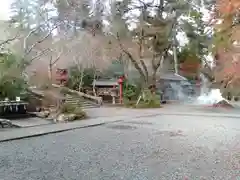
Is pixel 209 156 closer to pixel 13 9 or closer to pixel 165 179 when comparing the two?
pixel 165 179

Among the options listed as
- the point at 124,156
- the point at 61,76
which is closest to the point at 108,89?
the point at 61,76

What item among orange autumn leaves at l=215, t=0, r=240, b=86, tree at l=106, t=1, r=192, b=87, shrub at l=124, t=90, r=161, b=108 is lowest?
shrub at l=124, t=90, r=161, b=108

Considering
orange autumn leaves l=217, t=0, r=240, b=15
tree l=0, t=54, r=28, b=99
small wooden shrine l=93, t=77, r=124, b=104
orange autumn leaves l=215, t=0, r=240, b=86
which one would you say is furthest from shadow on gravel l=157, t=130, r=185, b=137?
small wooden shrine l=93, t=77, r=124, b=104

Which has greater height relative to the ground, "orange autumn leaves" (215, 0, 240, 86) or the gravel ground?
"orange autumn leaves" (215, 0, 240, 86)

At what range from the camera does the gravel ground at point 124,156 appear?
4.80 metres

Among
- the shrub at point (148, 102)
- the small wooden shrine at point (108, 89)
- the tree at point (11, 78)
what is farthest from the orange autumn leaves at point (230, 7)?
the small wooden shrine at point (108, 89)

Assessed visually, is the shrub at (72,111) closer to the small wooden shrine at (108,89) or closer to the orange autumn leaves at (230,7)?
the small wooden shrine at (108,89)

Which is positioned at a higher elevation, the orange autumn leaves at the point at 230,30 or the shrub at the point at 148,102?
the orange autumn leaves at the point at 230,30

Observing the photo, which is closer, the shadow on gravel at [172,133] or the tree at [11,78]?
the shadow on gravel at [172,133]

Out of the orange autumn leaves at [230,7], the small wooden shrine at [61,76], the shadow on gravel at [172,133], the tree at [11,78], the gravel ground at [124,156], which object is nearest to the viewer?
the orange autumn leaves at [230,7]

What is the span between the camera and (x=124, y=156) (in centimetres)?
613

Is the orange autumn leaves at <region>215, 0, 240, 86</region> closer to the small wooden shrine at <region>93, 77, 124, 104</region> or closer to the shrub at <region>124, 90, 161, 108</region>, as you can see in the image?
the shrub at <region>124, 90, 161, 108</region>

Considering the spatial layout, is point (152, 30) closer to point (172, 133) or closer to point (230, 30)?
point (172, 133)

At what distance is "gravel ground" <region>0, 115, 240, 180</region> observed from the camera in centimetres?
480
